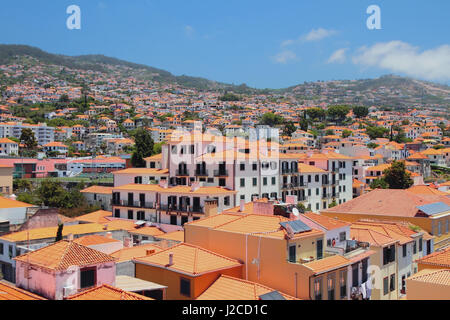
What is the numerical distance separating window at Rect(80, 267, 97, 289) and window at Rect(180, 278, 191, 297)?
9.47 ft

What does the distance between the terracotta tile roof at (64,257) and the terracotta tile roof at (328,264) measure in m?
6.81

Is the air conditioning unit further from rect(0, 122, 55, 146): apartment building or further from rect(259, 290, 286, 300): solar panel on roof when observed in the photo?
rect(0, 122, 55, 146): apartment building

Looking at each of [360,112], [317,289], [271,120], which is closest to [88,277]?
[317,289]

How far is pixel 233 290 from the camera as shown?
13969 mm

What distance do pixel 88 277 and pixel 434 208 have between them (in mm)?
22985

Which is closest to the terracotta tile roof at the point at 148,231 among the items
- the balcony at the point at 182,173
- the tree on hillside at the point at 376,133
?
the balcony at the point at 182,173

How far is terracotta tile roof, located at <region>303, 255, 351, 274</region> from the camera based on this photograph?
1471 cm

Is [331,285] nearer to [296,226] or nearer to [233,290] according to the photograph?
[296,226]

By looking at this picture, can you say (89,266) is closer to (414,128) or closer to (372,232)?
(372,232)

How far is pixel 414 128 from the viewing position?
149750 mm

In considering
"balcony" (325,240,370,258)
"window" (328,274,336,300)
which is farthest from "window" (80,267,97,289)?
"balcony" (325,240,370,258)
